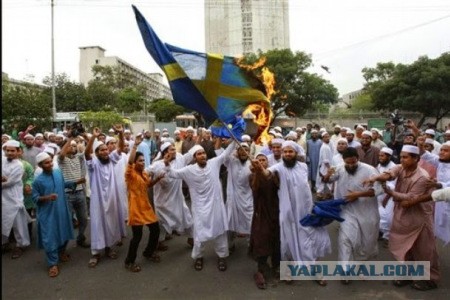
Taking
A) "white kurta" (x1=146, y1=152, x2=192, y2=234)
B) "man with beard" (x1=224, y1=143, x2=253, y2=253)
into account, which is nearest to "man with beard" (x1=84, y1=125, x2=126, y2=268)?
"white kurta" (x1=146, y1=152, x2=192, y2=234)

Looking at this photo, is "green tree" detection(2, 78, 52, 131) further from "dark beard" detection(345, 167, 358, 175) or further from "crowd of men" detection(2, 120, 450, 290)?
"dark beard" detection(345, 167, 358, 175)

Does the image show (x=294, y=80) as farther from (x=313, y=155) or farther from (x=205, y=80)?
(x=205, y=80)

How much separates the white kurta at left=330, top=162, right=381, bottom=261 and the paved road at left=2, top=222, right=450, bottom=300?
36 cm

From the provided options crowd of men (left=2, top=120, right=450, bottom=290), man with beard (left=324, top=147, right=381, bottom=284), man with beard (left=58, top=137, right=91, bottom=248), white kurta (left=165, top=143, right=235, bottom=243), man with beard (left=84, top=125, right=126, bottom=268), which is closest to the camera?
crowd of men (left=2, top=120, right=450, bottom=290)

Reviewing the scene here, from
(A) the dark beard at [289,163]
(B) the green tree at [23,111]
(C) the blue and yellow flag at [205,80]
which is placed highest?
(B) the green tree at [23,111]

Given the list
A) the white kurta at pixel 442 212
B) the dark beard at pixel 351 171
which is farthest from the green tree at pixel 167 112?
the dark beard at pixel 351 171

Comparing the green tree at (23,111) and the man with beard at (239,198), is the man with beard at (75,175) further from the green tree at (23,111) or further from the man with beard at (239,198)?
the green tree at (23,111)

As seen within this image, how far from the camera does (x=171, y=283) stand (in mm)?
4867

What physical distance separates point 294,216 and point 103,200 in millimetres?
2767

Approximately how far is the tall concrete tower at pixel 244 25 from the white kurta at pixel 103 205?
60.0 meters

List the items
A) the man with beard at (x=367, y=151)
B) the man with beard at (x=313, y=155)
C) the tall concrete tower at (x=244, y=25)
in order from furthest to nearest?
the tall concrete tower at (x=244, y=25) → the man with beard at (x=313, y=155) → the man with beard at (x=367, y=151)

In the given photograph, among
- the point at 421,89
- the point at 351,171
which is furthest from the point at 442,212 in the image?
the point at 421,89

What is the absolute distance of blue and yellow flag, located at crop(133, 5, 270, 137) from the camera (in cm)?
477

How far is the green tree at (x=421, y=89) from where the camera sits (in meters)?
24.2
